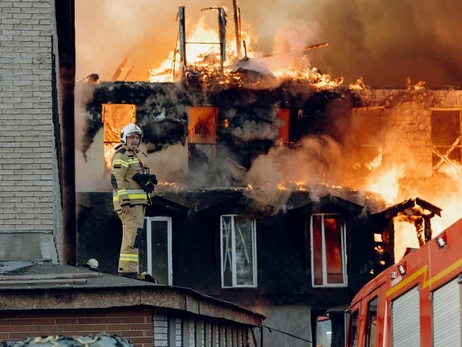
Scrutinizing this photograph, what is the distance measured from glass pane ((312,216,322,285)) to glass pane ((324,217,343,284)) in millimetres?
152

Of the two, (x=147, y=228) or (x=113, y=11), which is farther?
(x=113, y=11)

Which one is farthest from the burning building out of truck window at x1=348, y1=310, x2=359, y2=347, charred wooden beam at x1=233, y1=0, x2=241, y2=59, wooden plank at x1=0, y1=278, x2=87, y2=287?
wooden plank at x1=0, y1=278, x2=87, y2=287

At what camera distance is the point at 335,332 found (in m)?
16.5

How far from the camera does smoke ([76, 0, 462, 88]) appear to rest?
1246 inches

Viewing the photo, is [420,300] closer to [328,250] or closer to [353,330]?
[353,330]

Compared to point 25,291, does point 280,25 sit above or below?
above

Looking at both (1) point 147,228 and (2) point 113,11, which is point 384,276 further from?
(2) point 113,11

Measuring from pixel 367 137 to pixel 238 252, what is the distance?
14.3 ft

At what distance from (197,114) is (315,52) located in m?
5.10

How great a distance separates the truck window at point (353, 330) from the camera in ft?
45.5

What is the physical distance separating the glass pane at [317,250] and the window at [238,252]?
50.8 inches

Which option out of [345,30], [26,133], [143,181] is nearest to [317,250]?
[345,30]

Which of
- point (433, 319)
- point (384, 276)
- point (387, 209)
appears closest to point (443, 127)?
point (387, 209)

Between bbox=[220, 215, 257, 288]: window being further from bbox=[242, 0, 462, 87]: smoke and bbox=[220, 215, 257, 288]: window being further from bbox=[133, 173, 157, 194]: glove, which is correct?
bbox=[133, 173, 157, 194]: glove
